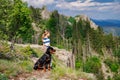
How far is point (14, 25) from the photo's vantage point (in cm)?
2547

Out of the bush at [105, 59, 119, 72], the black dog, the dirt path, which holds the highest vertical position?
the black dog

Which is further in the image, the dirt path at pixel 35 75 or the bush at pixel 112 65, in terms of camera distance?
the bush at pixel 112 65

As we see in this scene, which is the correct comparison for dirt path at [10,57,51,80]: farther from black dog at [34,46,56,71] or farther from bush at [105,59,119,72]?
bush at [105,59,119,72]

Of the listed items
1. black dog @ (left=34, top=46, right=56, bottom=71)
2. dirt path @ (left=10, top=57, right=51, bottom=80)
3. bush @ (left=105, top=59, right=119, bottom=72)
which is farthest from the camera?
bush @ (left=105, top=59, right=119, bottom=72)

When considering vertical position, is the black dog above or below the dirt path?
above

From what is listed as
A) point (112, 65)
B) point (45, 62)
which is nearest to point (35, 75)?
point (45, 62)

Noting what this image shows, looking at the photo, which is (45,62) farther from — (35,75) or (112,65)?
(112,65)

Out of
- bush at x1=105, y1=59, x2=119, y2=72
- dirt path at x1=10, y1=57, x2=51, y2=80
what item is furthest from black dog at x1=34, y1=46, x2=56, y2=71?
bush at x1=105, y1=59, x2=119, y2=72

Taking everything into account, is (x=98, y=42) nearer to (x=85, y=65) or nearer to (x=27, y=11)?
(x=85, y=65)

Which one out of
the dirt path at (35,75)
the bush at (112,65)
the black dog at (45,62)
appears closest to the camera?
the dirt path at (35,75)

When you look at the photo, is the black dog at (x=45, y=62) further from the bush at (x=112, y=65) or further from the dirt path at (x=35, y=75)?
the bush at (x=112, y=65)

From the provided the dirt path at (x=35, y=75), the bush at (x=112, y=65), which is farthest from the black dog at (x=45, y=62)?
the bush at (x=112, y=65)

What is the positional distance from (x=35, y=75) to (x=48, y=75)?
606 mm

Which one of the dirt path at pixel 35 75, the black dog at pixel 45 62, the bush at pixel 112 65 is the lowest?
the bush at pixel 112 65
